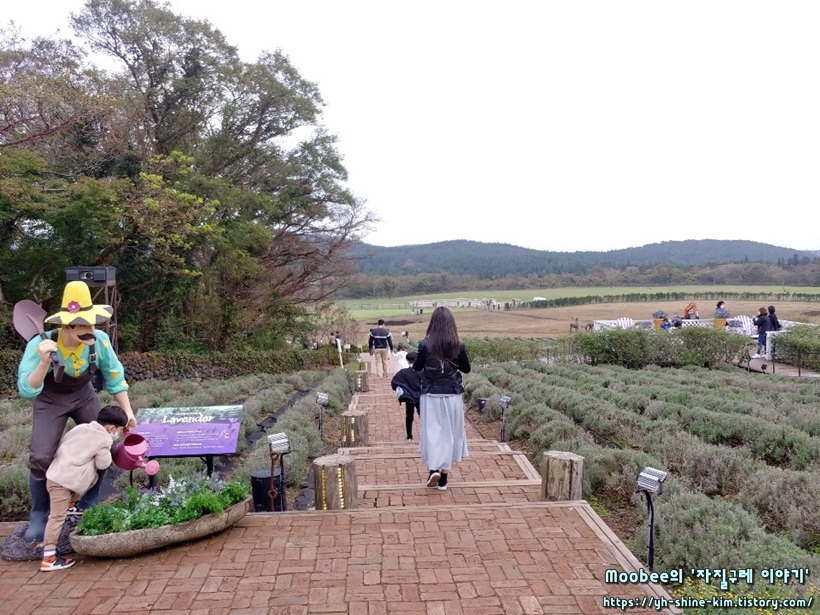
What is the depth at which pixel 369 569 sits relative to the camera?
3.58 meters

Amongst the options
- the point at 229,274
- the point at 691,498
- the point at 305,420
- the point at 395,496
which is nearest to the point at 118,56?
the point at 229,274

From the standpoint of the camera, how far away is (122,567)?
367 centimetres

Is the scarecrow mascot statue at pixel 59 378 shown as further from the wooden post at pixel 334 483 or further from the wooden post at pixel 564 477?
the wooden post at pixel 564 477

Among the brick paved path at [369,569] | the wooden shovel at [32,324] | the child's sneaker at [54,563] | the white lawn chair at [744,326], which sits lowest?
the white lawn chair at [744,326]

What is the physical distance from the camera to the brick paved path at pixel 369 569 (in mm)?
3199

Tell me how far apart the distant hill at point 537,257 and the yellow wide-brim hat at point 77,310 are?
119m

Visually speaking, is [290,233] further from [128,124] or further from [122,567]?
[122,567]

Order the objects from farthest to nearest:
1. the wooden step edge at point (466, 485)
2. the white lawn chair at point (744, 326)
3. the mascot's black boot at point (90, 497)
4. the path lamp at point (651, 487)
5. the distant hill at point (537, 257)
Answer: the distant hill at point (537, 257) < the white lawn chair at point (744, 326) < the wooden step edge at point (466, 485) < the mascot's black boot at point (90, 497) < the path lamp at point (651, 487)

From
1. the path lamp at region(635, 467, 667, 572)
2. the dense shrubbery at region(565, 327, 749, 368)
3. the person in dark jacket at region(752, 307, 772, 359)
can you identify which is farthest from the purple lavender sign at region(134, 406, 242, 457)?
the person in dark jacket at region(752, 307, 772, 359)

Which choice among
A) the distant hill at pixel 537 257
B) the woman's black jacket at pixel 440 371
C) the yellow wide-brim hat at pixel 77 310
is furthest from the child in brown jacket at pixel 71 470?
the distant hill at pixel 537 257

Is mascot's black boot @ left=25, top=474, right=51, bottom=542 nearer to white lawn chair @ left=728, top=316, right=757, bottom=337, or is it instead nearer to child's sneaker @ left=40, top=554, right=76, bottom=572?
child's sneaker @ left=40, top=554, right=76, bottom=572

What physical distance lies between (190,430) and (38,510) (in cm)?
123

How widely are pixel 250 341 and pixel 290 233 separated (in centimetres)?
597

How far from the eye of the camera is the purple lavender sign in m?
4.78
